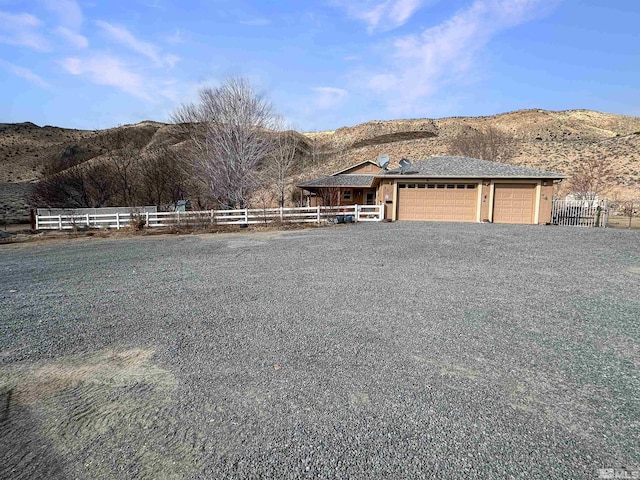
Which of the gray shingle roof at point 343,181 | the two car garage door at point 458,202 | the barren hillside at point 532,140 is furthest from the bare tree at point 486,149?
the two car garage door at point 458,202

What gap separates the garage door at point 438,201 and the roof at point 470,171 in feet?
2.03

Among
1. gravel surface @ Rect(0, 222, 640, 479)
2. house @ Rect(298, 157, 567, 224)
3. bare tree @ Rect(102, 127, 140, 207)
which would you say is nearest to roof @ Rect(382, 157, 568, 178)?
house @ Rect(298, 157, 567, 224)

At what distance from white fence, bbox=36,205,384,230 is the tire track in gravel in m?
15.2

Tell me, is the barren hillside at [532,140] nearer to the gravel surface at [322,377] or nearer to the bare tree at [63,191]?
the bare tree at [63,191]

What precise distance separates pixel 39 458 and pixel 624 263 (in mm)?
10390

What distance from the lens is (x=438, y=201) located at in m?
19.2

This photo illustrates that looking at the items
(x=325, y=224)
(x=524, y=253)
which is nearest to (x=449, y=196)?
(x=325, y=224)

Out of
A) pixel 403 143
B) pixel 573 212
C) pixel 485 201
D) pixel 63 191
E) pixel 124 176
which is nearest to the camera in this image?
pixel 573 212

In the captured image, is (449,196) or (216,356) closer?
(216,356)

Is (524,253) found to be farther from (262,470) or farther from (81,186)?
(81,186)

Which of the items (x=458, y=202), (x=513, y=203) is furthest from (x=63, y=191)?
(x=513, y=203)

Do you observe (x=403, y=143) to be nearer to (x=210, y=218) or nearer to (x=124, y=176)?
(x=124, y=176)

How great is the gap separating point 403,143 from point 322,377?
5608 centimetres

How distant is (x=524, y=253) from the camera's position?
29.4ft
